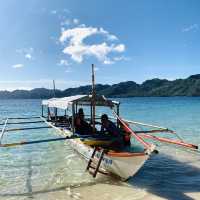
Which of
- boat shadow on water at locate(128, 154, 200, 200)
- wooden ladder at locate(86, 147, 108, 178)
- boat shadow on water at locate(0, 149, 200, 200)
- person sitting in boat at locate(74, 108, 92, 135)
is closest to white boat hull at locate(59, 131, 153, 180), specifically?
wooden ladder at locate(86, 147, 108, 178)

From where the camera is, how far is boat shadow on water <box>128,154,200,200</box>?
31.1ft

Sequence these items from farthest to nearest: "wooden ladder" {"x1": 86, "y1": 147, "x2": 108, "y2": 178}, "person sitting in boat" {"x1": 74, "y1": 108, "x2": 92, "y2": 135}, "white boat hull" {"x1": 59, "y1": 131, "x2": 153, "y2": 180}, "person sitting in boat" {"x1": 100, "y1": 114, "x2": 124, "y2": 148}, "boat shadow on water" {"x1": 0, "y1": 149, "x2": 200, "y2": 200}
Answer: "person sitting in boat" {"x1": 74, "y1": 108, "x2": 92, "y2": 135} → "person sitting in boat" {"x1": 100, "y1": 114, "x2": 124, "y2": 148} → "wooden ladder" {"x1": 86, "y1": 147, "x2": 108, "y2": 178} → "boat shadow on water" {"x1": 0, "y1": 149, "x2": 200, "y2": 200} → "white boat hull" {"x1": 59, "y1": 131, "x2": 153, "y2": 180}

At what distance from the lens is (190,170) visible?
11.9 meters

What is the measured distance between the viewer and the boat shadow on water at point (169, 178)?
31.1 feet

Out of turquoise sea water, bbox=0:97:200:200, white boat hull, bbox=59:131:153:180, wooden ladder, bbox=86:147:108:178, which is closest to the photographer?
white boat hull, bbox=59:131:153:180

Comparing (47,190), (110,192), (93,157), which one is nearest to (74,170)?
(93,157)

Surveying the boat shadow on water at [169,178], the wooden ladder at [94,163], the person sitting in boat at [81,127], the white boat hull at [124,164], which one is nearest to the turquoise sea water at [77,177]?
the boat shadow on water at [169,178]

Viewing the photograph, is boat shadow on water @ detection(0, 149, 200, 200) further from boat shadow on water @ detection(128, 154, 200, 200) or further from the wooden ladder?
the wooden ladder

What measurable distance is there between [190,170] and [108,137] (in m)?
3.55

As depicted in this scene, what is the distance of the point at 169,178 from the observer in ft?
36.0

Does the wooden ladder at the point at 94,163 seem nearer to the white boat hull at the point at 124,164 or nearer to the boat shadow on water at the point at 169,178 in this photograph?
the white boat hull at the point at 124,164

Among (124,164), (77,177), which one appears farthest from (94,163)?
(124,164)

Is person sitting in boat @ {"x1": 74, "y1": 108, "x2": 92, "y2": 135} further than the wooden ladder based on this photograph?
Yes

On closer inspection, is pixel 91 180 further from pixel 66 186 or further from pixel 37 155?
pixel 37 155
